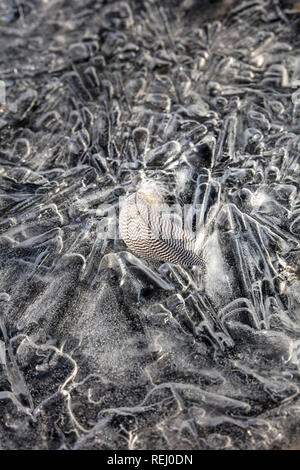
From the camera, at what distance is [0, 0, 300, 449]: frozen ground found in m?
0.95

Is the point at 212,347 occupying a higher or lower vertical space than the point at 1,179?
lower

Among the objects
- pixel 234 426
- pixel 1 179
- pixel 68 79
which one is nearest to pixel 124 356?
pixel 234 426

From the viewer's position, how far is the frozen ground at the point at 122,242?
95 centimetres

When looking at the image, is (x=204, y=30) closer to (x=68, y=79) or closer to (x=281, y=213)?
(x=68, y=79)

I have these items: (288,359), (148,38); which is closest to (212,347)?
(288,359)

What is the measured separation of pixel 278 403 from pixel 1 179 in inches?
36.8

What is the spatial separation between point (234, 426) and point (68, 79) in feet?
4.03

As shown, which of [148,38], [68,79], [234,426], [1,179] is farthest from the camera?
[148,38]

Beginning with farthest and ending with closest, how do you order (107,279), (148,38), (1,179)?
(148,38), (1,179), (107,279)

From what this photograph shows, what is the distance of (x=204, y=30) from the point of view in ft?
5.83

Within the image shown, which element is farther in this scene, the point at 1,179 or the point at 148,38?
the point at 148,38

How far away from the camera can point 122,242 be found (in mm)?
1194
